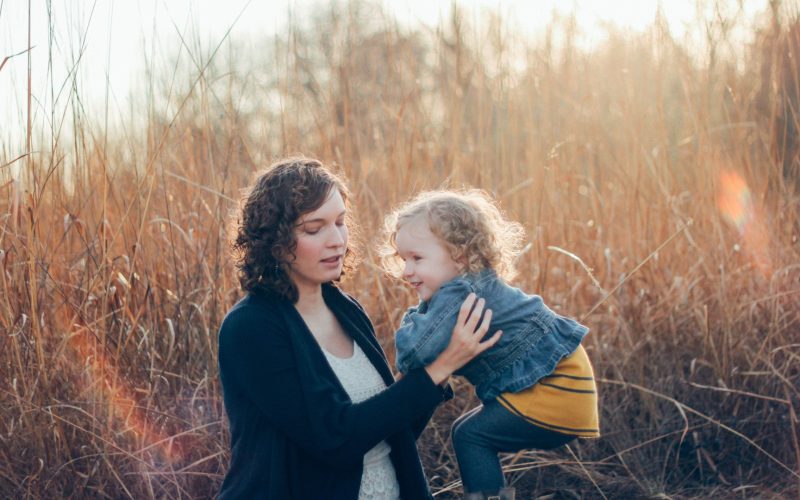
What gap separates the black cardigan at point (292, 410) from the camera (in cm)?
203

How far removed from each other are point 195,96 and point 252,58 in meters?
0.62

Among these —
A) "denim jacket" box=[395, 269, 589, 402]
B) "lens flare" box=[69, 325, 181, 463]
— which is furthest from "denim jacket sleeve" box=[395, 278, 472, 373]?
"lens flare" box=[69, 325, 181, 463]

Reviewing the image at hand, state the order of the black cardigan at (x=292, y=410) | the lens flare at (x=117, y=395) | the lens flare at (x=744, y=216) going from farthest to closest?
the lens flare at (x=744, y=216) < the lens flare at (x=117, y=395) < the black cardigan at (x=292, y=410)

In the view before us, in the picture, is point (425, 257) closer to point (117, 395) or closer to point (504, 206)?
Answer: point (117, 395)

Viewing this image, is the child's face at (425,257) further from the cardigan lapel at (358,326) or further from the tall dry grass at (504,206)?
the tall dry grass at (504,206)

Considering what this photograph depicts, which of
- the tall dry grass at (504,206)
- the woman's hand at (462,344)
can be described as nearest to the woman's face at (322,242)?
the woman's hand at (462,344)

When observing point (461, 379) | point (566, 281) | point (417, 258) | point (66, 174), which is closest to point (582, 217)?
point (566, 281)

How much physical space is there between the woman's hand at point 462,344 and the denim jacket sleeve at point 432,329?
0.07 feet

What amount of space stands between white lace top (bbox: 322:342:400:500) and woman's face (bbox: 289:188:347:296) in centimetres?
21

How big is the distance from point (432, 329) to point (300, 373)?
319 mm

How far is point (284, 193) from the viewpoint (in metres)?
2.13

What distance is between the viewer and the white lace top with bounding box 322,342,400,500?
87.7 inches

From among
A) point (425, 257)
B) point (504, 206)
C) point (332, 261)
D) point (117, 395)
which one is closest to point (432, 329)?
point (425, 257)

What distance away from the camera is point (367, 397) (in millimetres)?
2252
